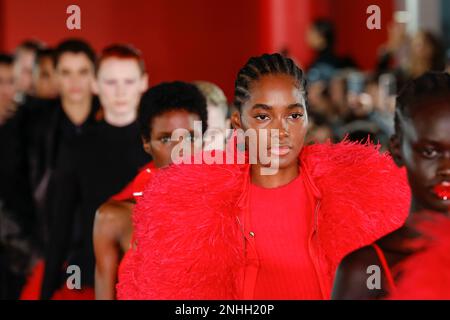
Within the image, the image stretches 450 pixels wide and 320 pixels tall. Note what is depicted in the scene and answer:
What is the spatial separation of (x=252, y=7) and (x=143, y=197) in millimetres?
4457

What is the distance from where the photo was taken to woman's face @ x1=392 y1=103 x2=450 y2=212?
1.72 m

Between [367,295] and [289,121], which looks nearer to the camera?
[367,295]

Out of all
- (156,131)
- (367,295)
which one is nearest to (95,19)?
(156,131)

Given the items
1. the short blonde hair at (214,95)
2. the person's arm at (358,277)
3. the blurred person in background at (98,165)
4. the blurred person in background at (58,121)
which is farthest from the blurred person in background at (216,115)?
the person's arm at (358,277)

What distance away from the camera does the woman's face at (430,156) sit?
5.65ft

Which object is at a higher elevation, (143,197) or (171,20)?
(171,20)

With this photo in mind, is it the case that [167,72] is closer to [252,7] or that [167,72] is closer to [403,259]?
[252,7]

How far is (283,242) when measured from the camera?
2.04 meters

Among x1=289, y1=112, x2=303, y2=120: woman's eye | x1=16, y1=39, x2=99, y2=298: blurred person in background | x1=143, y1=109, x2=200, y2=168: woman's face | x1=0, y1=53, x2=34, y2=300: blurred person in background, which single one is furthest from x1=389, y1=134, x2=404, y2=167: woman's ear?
x1=0, y1=53, x2=34, y2=300: blurred person in background

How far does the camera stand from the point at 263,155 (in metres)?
2.07

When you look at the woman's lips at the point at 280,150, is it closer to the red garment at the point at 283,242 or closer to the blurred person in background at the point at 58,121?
the red garment at the point at 283,242

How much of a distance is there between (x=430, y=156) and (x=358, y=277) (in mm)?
245

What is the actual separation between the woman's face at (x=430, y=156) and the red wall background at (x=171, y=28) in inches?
133

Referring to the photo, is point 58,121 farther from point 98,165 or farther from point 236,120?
point 236,120
